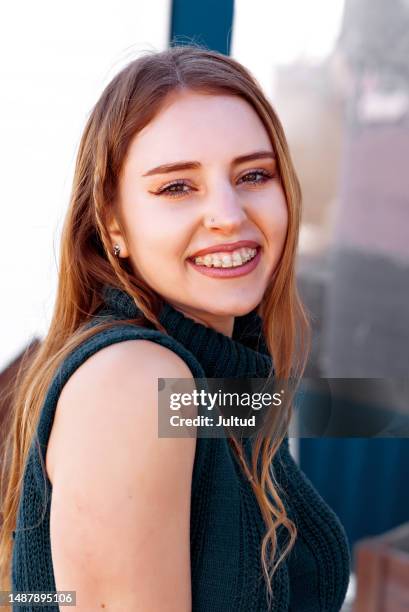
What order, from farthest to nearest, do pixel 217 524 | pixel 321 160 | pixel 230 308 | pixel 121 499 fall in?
pixel 321 160
pixel 230 308
pixel 217 524
pixel 121 499

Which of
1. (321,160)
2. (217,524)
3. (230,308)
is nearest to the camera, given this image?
(217,524)

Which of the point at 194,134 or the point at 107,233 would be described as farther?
the point at 107,233

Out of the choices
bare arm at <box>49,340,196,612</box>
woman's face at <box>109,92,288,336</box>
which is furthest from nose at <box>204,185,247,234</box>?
bare arm at <box>49,340,196,612</box>

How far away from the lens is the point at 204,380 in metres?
1.07

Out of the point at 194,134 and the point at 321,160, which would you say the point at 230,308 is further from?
the point at 321,160

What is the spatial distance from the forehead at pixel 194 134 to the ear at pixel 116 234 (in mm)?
110

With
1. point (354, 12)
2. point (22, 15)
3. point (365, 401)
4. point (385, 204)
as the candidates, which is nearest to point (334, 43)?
point (354, 12)

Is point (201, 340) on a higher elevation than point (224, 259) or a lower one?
lower

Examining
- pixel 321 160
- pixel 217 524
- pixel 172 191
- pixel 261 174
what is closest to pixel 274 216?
pixel 261 174

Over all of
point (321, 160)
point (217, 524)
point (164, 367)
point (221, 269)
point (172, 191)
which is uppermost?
point (321, 160)

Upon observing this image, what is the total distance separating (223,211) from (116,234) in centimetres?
21

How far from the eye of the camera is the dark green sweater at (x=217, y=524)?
1.03 m

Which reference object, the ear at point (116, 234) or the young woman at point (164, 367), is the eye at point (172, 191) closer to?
the young woman at point (164, 367)

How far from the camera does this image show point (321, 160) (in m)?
2.57
